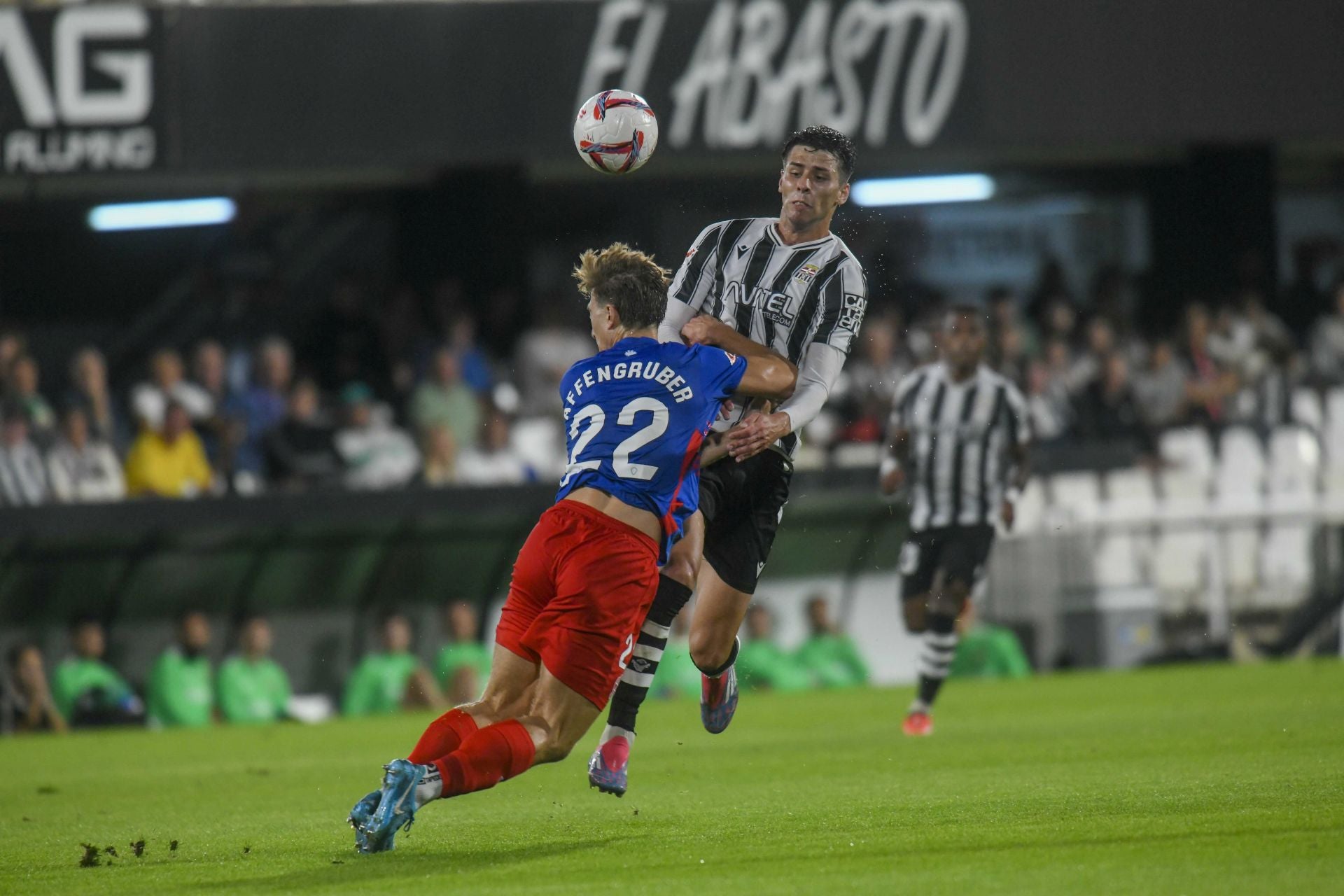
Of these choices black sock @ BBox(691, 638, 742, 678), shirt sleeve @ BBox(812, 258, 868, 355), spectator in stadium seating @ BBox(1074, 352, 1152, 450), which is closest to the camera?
shirt sleeve @ BBox(812, 258, 868, 355)

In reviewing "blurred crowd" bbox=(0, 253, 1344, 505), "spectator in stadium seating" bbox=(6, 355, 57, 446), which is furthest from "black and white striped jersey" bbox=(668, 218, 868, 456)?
"spectator in stadium seating" bbox=(6, 355, 57, 446)

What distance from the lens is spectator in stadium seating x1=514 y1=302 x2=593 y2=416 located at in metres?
16.7

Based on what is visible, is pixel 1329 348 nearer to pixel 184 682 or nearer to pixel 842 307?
pixel 184 682

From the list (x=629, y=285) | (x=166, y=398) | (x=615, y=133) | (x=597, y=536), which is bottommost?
(x=166, y=398)

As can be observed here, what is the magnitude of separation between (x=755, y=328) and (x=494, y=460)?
859 cm

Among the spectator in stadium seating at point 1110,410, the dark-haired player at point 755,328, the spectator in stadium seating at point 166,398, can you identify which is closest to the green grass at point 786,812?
the dark-haired player at point 755,328

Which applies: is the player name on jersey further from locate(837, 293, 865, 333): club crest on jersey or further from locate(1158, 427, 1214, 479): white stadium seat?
locate(1158, 427, 1214, 479): white stadium seat

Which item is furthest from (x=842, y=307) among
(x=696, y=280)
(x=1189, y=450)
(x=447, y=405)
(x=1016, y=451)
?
(x=1189, y=450)

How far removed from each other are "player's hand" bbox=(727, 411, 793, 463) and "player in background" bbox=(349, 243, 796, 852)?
453 mm

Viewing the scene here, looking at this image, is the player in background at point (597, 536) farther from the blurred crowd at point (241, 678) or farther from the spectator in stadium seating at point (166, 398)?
the spectator in stadium seating at point (166, 398)

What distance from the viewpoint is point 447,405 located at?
16141 mm

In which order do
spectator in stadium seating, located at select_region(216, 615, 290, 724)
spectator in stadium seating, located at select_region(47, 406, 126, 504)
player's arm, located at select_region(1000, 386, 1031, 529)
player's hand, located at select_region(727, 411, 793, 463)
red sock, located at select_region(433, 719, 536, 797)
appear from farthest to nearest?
spectator in stadium seating, located at select_region(216, 615, 290, 724) → spectator in stadium seating, located at select_region(47, 406, 126, 504) → player's arm, located at select_region(1000, 386, 1031, 529) → player's hand, located at select_region(727, 411, 793, 463) → red sock, located at select_region(433, 719, 536, 797)

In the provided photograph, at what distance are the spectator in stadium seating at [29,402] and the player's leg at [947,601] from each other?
23.7ft

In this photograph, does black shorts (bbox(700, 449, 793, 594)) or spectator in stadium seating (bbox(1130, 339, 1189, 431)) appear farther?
spectator in stadium seating (bbox(1130, 339, 1189, 431))
